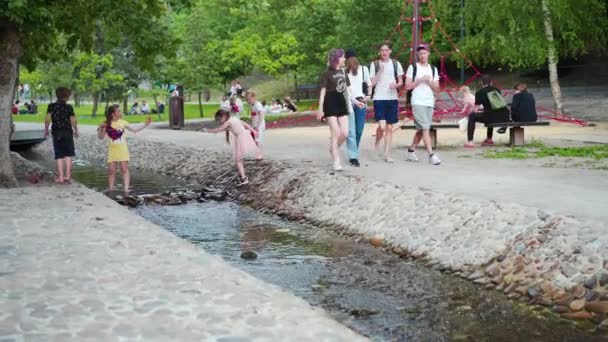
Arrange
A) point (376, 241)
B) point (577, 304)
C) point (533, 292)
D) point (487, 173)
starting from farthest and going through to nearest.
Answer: point (487, 173) < point (376, 241) < point (533, 292) < point (577, 304)

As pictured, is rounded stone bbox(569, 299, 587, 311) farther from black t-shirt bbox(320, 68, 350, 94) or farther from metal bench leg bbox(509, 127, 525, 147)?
metal bench leg bbox(509, 127, 525, 147)

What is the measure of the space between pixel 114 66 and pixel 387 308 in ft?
140

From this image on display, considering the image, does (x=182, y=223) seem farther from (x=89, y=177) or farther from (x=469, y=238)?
(x=89, y=177)

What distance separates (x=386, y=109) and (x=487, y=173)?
7.92ft

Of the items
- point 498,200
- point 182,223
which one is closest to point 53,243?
point 182,223

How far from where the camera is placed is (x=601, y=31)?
89.2 feet

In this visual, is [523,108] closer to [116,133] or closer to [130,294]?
[116,133]

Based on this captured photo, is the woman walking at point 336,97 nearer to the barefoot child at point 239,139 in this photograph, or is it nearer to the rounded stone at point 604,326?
the barefoot child at point 239,139

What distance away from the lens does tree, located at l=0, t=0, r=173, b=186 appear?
13039 millimetres

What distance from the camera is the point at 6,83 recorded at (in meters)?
13.5

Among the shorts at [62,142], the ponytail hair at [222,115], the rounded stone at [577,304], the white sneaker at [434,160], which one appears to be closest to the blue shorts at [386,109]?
the white sneaker at [434,160]

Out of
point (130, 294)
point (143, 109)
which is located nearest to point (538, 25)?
point (130, 294)

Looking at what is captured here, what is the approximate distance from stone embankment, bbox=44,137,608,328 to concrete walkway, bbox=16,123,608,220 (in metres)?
0.46

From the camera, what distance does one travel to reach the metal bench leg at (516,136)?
674 inches
